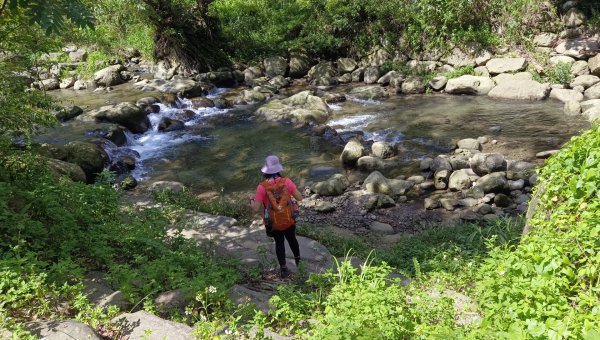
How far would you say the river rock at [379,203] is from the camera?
10047mm

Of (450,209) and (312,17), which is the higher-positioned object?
(312,17)

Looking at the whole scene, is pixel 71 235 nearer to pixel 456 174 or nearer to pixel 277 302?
pixel 277 302

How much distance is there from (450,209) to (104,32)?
22049 millimetres

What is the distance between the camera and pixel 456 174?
1072cm

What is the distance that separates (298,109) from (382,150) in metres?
4.92

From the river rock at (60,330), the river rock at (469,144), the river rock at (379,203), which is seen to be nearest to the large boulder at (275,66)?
the river rock at (469,144)

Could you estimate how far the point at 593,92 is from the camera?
50.6 ft

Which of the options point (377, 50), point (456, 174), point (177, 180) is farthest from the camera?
point (377, 50)

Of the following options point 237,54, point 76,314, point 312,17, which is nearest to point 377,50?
point 312,17

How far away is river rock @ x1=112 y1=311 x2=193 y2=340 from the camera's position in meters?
3.68

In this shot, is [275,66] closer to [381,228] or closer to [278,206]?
[381,228]

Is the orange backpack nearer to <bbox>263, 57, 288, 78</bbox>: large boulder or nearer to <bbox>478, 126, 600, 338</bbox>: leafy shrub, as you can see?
<bbox>478, 126, 600, 338</bbox>: leafy shrub

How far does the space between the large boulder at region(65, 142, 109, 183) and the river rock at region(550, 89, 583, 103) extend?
14832mm

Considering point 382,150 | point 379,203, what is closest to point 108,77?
point 382,150
